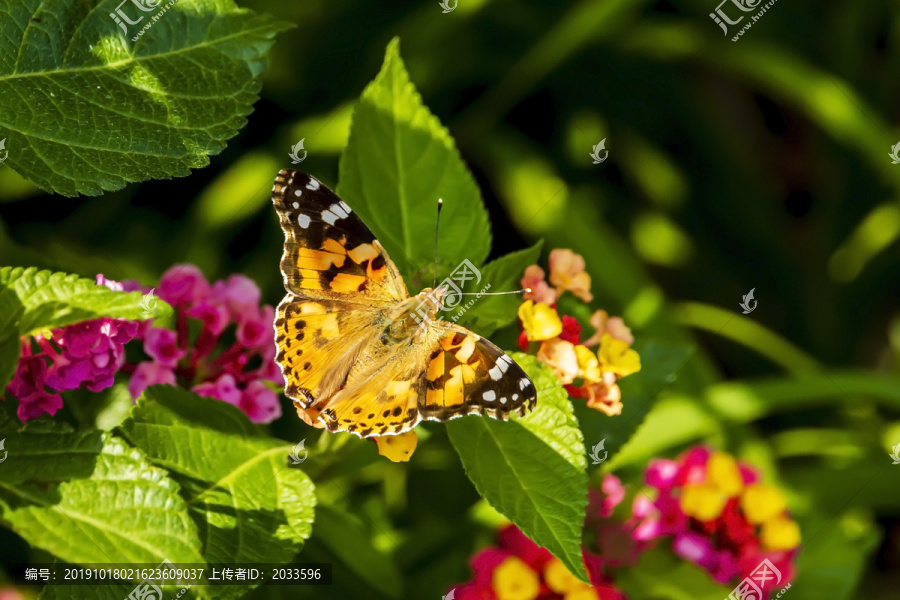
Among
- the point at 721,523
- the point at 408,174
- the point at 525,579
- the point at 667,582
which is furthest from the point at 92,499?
the point at 721,523

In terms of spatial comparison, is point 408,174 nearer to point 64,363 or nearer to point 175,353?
point 175,353

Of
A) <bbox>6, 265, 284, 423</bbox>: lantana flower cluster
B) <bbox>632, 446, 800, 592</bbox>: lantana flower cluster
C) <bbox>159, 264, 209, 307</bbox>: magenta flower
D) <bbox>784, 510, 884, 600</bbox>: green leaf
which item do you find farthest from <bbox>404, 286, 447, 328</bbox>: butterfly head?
<bbox>784, 510, 884, 600</bbox>: green leaf

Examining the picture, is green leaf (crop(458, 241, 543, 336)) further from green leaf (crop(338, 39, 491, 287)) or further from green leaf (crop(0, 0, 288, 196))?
green leaf (crop(0, 0, 288, 196))

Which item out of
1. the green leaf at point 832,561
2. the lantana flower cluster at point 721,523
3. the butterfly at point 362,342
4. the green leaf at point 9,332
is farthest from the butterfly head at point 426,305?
the green leaf at point 832,561

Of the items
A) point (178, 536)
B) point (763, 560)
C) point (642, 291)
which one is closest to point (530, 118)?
point (642, 291)

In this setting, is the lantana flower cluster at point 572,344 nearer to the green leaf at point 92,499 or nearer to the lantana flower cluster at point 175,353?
the lantana flower cluster at point 175,353

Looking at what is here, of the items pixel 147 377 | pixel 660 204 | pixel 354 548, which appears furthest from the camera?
pixel 660 204
